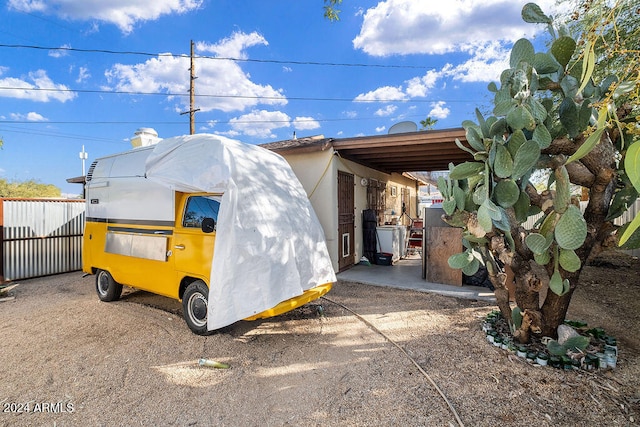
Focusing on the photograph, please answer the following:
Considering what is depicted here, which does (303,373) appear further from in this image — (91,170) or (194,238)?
(91,170)

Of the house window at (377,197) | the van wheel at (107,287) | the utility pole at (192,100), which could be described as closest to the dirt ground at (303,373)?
the van wheel at (107,287)

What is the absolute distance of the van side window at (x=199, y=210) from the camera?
3.78 m

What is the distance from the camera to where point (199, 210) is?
3.89 metres

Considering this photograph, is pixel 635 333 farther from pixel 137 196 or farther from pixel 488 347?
pixel 137 196

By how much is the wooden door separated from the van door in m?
3.90

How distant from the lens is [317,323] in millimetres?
4242

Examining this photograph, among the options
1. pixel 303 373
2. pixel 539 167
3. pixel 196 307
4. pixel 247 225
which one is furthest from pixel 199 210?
pixel 539 167

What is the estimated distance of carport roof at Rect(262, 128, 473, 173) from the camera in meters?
5.98

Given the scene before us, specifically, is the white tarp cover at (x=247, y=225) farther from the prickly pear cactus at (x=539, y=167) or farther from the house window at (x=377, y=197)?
the house window at (x=377, y=197)

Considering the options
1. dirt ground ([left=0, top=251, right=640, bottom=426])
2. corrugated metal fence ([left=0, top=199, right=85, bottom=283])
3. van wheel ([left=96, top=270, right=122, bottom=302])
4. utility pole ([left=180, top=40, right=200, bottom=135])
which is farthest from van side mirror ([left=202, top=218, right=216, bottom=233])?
utility pole ([left=180, top=40, right=200, bottom=135])

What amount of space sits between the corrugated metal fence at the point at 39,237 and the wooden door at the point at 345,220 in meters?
7.06

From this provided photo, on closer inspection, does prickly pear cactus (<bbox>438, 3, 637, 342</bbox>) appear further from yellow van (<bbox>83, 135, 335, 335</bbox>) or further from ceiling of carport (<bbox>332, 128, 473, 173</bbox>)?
ceiling of carport (<bbox>332, 128, 473, 173</bbox>)

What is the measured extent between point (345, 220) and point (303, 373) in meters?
4.81

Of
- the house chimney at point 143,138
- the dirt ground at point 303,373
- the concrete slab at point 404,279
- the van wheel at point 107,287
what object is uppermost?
the house chimney at point 143,138
